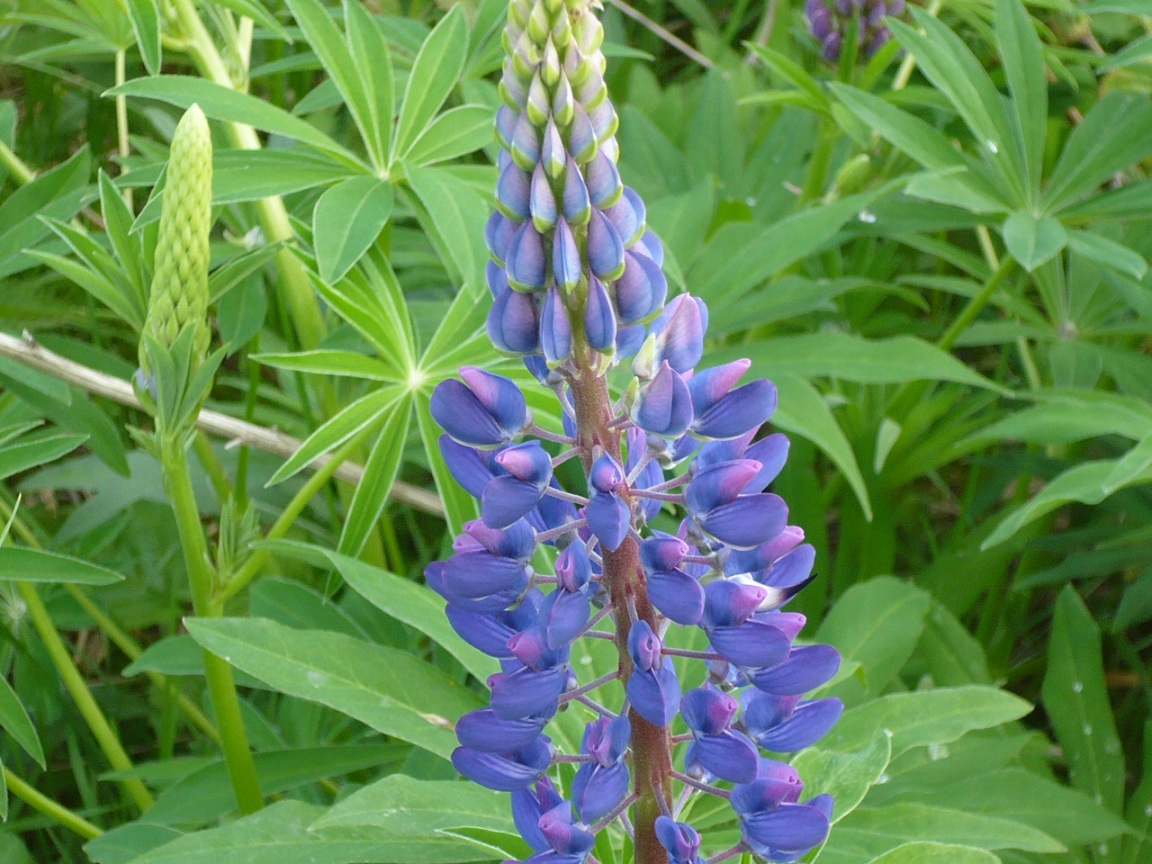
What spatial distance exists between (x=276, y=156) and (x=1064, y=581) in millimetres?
1962

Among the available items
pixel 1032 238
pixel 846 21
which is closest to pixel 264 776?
pixel 1032 238

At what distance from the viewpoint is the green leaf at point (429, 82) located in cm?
194

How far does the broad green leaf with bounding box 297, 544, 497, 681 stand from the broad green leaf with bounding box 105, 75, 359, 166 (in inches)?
27.9

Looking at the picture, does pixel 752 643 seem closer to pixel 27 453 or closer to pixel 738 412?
pixel 738 412

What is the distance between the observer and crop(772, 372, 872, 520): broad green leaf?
74.0 inches

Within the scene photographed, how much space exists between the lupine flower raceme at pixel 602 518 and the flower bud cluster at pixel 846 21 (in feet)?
5.99

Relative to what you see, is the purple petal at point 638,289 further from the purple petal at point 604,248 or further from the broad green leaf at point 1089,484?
the broad green leaf at point 1089,484

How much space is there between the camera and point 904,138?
2.24 meters

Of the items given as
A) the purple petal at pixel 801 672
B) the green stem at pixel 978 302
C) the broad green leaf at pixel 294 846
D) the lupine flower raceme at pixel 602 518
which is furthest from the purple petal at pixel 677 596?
the green stem at pixel 978 302

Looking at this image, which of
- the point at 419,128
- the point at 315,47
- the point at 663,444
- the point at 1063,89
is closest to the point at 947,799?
the point at 663,444

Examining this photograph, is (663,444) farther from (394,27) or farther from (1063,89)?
(1063,89)

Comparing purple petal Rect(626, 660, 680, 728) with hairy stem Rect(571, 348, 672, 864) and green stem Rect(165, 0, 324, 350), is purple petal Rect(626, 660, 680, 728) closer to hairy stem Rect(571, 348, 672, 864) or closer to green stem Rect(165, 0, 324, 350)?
hairy stem Rect(571, 348, 672, 864)

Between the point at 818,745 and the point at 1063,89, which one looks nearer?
the point at 818,745

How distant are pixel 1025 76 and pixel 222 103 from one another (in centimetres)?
151
